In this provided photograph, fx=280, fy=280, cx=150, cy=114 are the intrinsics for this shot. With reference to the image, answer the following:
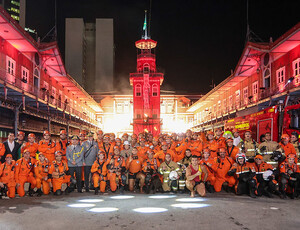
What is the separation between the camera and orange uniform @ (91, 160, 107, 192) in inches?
343

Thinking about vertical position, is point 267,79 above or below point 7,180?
above

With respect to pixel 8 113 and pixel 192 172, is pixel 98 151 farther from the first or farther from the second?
pixel 8 113

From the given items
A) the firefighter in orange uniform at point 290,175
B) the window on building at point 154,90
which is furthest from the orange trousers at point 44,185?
the window on building at point 154,90

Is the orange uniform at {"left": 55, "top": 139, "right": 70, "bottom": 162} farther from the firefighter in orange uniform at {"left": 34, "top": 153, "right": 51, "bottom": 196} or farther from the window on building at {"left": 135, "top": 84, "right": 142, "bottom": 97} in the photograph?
the window on building at {"left": 135, "top": 84, "right": 142, "bottom": 97}

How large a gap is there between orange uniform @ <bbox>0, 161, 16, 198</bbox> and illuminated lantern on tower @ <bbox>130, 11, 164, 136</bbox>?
3569 centimetres

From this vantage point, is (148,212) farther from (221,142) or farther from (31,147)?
(31,147)

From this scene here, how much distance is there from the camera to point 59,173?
8.56 m

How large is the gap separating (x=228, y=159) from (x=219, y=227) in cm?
412

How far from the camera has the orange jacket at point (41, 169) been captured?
8562 mm

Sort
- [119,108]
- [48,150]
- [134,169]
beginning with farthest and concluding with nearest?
[119,108] → [48,150] → [134,169]

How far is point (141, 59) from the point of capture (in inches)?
1903

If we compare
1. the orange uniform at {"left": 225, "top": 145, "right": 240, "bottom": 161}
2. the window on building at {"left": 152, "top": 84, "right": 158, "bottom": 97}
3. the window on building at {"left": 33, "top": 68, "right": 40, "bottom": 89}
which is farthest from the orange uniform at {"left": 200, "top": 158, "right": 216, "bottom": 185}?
the window on building at {"left": 152, "top": 84, "right": 158, "bottom": 97}

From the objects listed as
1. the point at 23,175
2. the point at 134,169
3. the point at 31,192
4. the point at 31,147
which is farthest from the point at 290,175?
the point at 31,147

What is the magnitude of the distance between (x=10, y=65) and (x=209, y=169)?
667 inches
